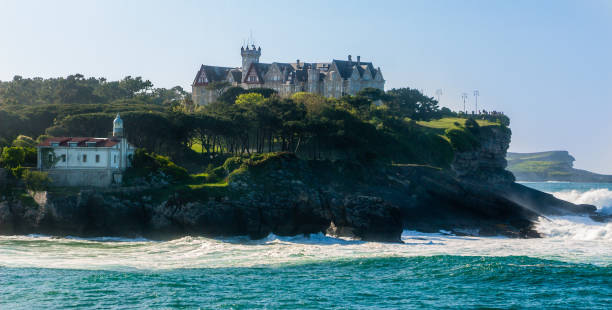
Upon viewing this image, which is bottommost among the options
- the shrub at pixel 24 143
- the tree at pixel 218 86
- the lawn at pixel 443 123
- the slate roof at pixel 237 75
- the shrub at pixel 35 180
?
the shrub at pixel 35 180

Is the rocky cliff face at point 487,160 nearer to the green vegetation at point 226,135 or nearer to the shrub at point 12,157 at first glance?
the green vegetation at point 226,135

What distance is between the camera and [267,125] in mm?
80562

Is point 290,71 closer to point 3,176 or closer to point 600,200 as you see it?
point 600,200

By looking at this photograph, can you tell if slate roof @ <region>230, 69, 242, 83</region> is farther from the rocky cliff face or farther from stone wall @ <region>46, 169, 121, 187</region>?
stone wall @ <region>46, 169, 121, 187</region>

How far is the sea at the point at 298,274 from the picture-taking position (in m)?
35.8

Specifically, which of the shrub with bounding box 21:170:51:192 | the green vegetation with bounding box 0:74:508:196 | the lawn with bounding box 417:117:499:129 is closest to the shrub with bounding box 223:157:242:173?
the green vegetation with bounding box 0:74:508:196

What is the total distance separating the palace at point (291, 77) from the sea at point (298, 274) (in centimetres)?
6339

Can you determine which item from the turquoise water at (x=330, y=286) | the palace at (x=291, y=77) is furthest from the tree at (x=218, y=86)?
the turquoise water at (x=330, y=286)

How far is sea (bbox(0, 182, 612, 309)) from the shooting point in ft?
117

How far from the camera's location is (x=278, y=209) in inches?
2403

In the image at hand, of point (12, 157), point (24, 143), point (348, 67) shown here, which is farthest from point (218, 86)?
point (12, 157)

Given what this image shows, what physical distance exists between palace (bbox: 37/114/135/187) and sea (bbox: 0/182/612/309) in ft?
23.5

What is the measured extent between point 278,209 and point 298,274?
18661 millimetres

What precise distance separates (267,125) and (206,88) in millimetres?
40124
